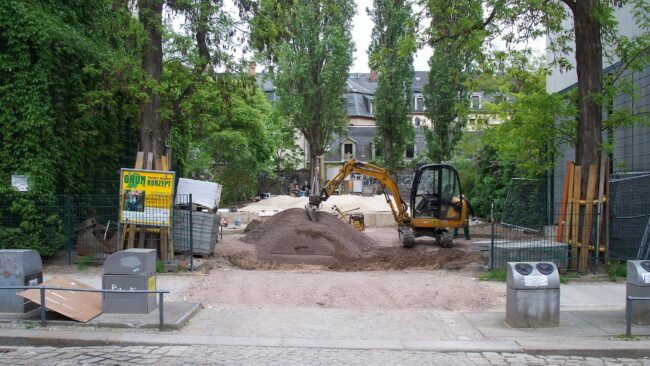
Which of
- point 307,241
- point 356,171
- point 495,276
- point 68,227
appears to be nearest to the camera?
point 495,276

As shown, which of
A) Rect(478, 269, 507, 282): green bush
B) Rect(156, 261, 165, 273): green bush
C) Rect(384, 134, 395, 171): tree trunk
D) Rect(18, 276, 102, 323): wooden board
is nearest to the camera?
Rect(18, 276, 102, 323): wooden board

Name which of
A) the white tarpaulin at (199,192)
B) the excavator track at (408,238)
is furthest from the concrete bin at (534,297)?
the excavator track at (408,238)

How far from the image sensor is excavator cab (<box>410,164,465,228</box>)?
19219mm

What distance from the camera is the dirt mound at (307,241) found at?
1711cm

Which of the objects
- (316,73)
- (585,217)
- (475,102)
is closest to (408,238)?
(585,217)

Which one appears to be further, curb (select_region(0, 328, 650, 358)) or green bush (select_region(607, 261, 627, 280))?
green bush (select_region(607, 261, 627, 280))

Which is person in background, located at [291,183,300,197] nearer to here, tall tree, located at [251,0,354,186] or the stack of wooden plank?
tall tree, located at [251,0,354,186]

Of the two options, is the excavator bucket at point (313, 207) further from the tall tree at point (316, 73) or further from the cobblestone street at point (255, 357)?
the tall tree at point (316, 73)

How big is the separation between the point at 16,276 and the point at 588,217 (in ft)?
38.1

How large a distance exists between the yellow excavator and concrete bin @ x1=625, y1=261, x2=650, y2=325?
33.4 feet

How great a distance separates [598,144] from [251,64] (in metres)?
9.09

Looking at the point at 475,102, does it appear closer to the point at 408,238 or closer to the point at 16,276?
the point at 408,238

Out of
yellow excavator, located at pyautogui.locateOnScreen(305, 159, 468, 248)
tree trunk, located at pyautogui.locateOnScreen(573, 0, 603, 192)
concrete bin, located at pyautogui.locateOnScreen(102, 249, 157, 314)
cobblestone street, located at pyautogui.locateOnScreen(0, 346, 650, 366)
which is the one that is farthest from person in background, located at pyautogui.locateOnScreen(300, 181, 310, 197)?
cobblestone street, located at pyautogui.locateOnScreen(0, 346, 650, 366)

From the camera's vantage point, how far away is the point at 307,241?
17.9 m
